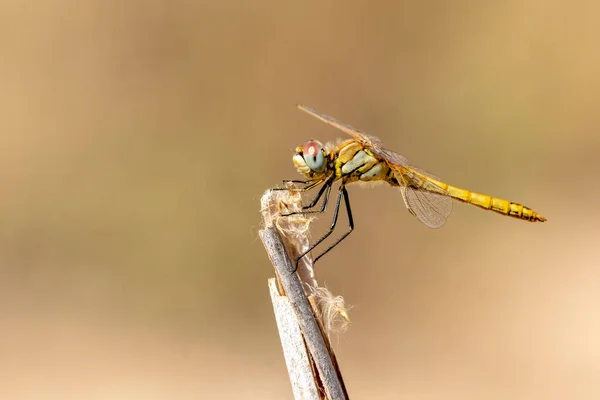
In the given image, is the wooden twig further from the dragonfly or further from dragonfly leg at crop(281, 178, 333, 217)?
the dragonfly

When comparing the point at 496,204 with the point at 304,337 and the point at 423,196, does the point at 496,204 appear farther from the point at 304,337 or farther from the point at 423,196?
the point at 304,337

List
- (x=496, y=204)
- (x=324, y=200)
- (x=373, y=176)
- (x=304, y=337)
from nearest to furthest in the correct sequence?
(x=304, y=337), (x=324, y=200), (x=373, y=176), (x=496, y=204)

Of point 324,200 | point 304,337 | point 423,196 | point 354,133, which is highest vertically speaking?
point 354,133

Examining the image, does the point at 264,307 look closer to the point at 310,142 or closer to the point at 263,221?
the point at 310,142

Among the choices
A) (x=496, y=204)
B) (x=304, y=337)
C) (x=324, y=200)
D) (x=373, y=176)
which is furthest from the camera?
(x=496, y=204)

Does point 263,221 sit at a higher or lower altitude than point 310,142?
lower

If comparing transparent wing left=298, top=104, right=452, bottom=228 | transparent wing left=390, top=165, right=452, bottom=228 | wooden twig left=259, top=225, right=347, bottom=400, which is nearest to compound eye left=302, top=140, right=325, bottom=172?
transparent wing left=298, top=104, right=452, bottom=228

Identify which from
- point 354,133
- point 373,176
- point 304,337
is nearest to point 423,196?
point 373,176

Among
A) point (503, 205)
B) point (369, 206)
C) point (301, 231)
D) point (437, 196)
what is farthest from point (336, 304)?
point (369, 206)
